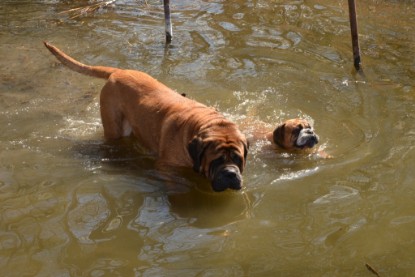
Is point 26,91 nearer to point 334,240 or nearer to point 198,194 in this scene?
point 198,194

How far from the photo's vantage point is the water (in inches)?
174

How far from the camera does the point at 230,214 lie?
5.03 metres

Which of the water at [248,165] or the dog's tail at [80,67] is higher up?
the dog's tail at [80,67]

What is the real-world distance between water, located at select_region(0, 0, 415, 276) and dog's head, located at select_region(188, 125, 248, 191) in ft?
0.96

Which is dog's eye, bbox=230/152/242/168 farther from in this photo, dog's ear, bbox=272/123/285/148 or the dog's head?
dog's ear, bbox=272/123/285/148

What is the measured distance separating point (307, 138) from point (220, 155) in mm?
1333

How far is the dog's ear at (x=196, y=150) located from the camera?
16.8 ft

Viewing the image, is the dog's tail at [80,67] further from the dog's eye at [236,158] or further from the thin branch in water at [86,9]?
the thin branch in water at [86,9]

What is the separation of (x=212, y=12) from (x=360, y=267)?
7.42 meters

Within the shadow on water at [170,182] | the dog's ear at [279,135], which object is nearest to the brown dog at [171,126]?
the shadow on water at [170,182]

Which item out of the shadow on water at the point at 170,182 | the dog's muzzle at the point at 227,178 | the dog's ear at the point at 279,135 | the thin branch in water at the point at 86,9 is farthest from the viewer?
the thin branch in water at the point at 86,9

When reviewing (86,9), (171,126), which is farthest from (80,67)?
(86,9)

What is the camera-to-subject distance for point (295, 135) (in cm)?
608

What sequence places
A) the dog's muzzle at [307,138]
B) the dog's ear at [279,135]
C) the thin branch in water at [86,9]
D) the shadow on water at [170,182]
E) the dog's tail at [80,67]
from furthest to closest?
the thin branch in water at [86,9] < the dog's tail at [80,67] < the dog's ear at [279,135] < the dog's muzzle at [307,138] < the shadow on water at [170,182]
